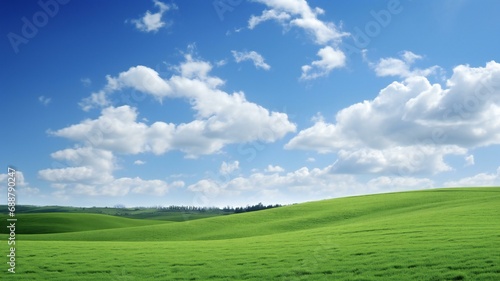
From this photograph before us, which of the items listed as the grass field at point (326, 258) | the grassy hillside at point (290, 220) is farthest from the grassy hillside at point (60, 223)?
the grass field at point (326, 258)

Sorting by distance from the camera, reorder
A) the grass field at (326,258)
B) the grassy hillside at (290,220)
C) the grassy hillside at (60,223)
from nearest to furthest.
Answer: the grass field at (326,258) < the grassy hillside at (290,220) < the grassy hillside at (60,223)

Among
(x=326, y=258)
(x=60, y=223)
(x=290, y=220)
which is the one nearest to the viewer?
(x=326, y=258)

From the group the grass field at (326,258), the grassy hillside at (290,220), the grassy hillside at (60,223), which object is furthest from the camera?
the grassy hillside at (60,223)

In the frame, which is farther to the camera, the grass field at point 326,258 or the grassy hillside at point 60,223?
the grassy hillside at point 60,223

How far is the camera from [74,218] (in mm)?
91250

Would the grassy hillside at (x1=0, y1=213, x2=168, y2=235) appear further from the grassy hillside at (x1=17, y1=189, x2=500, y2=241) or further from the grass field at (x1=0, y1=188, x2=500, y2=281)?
the grass field at (x1=0, y1=188, x2=500, y2=281)

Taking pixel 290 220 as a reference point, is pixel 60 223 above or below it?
below

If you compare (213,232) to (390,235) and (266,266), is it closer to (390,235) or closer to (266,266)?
(390,235)

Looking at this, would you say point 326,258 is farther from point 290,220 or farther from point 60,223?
point 60,223

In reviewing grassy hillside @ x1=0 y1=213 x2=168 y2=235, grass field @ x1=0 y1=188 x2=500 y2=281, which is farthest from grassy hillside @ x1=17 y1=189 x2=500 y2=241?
grassy hillside @ x1=0 y1=213 x2=168 y2=235

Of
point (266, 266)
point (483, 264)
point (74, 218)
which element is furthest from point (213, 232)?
point (74, 218)

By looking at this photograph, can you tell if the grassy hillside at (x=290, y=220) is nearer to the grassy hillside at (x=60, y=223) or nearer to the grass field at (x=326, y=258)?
the grass field at (x=326, y=258)

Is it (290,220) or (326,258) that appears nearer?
(326,258)

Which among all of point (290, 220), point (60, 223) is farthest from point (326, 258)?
point (60, 223)
